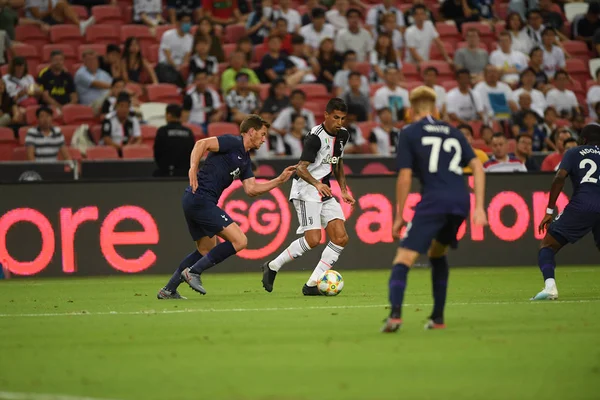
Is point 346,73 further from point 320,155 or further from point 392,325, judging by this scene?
point 392,325

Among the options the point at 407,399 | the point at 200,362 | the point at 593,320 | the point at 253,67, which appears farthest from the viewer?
the point at 253,67

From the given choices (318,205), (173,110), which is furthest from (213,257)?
(173,110)

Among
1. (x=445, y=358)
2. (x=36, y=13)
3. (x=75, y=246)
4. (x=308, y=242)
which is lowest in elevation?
(x=75, y=246)

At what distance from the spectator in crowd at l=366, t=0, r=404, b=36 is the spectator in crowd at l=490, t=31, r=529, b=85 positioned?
219 centimetres

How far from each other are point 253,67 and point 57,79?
4082mm

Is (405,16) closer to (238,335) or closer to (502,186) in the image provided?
(502,186)

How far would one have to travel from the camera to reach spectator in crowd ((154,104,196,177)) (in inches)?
722

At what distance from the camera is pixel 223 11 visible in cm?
2388

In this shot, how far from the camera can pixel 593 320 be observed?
9695 millimetres

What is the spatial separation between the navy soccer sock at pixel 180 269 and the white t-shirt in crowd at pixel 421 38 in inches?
471

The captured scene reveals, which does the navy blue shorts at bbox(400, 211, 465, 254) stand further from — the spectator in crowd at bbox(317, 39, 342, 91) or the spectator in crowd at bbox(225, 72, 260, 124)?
the spectator in crowd at bbox(317, 39, 342, 91)

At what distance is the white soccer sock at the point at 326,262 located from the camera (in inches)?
521

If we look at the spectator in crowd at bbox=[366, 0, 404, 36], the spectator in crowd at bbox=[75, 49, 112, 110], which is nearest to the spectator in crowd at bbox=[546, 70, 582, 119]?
the spectator in crowd at bbox=[366, 0, 404, 36]

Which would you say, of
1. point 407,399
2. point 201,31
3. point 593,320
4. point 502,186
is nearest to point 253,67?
point 201,31
